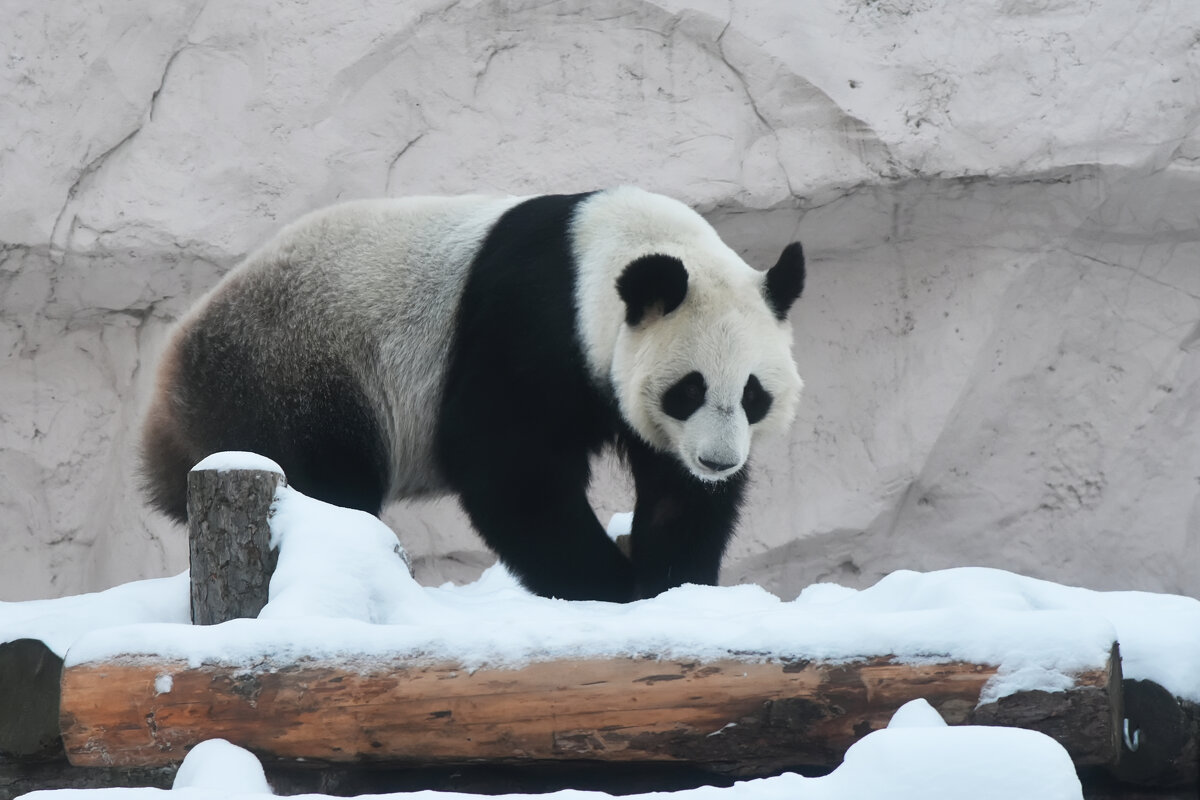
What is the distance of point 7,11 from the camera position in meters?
5.82

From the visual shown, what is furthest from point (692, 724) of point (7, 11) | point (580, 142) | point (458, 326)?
point (7, 11)

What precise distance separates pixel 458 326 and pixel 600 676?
2233 millimetres

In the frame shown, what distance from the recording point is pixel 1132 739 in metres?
2.33

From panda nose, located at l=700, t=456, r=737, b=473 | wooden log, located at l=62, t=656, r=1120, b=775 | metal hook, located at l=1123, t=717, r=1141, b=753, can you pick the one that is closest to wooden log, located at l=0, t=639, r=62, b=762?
wooden log, located at l=62, t=656, r=1120, b=775

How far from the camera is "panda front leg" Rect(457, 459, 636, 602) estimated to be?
4.02 meters

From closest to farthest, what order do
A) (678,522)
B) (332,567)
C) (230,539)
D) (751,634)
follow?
(751,634) < (332,567) < (230,539) < (678,522)

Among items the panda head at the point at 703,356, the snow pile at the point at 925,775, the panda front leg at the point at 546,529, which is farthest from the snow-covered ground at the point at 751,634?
the panda front leg at the point at 546,529

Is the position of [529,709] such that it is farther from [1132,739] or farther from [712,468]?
[712,468]

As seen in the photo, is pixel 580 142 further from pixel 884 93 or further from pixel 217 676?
pixel 217 676

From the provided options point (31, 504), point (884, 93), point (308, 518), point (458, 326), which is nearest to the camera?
point (308, 518)

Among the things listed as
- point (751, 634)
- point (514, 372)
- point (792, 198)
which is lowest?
point (514, 372)

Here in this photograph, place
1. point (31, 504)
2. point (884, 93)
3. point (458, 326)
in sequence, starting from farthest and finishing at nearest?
point (31, 504), point (884, 93), point (458, 326)

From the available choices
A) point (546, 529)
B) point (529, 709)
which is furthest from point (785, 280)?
point (529, 709)

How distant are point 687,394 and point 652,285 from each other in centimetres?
33
